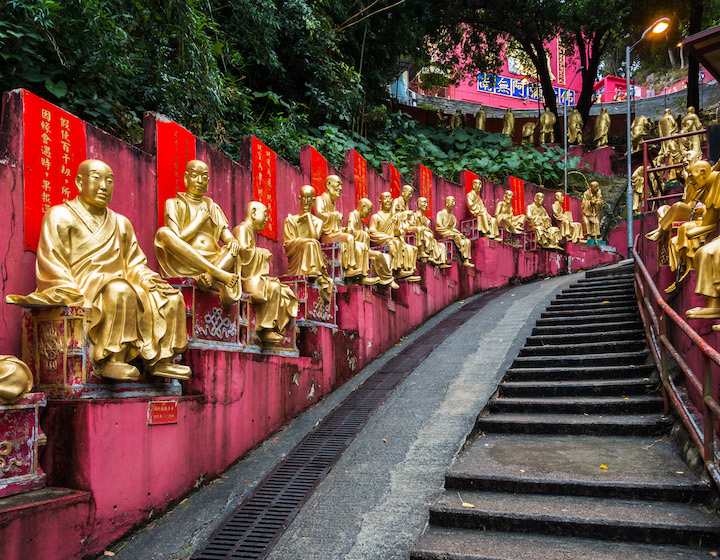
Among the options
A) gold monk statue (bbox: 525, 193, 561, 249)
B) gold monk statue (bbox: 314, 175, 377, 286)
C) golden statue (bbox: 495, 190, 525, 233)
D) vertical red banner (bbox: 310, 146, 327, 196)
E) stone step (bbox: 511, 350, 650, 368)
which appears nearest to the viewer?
stone step (bbox: 511, 350, 650, 368)

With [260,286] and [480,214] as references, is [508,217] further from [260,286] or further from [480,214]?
[260,286]

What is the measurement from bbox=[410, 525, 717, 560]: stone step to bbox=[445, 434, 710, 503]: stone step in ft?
1.70

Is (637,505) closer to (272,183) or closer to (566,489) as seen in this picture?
(566,489)

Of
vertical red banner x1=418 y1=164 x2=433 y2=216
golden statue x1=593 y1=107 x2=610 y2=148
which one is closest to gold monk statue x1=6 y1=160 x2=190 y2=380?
vertical red banner x1=418 y1=164 x2=433 y2=216

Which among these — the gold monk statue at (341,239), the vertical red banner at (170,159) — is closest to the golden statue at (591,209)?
the gold monk statue at (341,239)

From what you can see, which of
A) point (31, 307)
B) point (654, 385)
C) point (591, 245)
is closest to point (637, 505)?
point (654, 385)

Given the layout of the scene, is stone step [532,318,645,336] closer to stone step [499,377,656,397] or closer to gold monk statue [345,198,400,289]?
stone step [499,377,656,397]

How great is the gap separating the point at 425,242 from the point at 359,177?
1.76m

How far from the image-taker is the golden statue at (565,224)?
18234 mm

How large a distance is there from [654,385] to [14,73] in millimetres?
7309

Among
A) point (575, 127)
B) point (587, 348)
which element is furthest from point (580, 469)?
point (575, 127)

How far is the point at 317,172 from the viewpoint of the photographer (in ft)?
32.6

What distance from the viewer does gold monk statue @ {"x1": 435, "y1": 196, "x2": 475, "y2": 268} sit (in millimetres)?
13742

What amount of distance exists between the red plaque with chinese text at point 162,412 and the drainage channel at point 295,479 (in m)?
0.81
